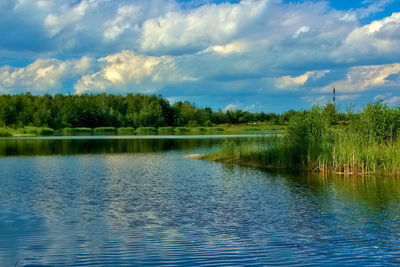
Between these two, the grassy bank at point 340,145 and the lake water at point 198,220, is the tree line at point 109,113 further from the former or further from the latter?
the lake water at point 198,220

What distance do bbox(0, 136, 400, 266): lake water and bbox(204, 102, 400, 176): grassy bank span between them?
5.69 feet

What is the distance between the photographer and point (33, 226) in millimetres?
12008

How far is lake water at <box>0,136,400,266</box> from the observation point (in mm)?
9336

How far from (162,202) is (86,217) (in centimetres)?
350

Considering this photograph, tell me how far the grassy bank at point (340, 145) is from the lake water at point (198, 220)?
1.73m

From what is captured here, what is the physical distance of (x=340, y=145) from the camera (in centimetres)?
2367

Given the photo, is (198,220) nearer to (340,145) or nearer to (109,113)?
(340,145)

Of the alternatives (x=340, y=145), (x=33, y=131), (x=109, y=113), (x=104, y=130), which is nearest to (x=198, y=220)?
(x=340, y=145)

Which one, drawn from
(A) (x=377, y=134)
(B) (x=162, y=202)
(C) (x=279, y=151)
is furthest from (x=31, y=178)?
(A) (x=377, y=134)

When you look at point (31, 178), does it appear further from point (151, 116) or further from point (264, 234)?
point (151, 116)

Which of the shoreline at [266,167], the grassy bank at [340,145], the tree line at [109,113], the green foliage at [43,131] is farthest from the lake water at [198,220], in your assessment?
the tree line at [109,113]

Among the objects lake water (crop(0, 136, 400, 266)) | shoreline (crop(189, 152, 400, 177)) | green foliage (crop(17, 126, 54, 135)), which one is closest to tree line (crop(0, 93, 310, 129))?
green foliage (crop(17, 126, 54, 135))

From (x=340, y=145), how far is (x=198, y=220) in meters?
14.1

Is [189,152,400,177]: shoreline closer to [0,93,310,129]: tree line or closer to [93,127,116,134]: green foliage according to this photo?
[0,93,310,129]: tree line
